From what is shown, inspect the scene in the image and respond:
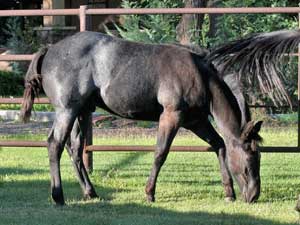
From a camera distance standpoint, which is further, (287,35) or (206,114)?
(206,114)

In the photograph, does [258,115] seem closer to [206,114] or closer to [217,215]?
[206,114]

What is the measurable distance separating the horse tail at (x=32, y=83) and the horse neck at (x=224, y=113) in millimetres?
1690

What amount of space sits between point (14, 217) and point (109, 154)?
444cm

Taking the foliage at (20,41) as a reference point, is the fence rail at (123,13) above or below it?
above

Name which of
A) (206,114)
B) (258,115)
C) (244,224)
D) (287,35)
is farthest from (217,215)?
(258,115)

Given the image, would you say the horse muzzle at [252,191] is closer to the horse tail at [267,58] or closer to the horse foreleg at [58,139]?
the horse tail at [267,58]

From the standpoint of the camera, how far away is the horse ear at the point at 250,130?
6.50 m

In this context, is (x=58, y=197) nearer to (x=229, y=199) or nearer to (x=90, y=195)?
(x=90, y=195)

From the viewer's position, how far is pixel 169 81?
6602mm

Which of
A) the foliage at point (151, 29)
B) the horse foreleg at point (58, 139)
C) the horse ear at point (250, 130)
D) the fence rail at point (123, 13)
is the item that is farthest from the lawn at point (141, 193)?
the foliage at point (151, 29)

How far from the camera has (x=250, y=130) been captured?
6543mm

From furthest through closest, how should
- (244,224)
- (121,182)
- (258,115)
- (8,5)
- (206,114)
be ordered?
(8,5) → (258,115) → (121,182) → (206,114) → (244,224)

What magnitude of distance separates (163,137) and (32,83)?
4.59 ft

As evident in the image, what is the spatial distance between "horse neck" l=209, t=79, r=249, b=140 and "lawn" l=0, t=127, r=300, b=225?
704 millimetres
